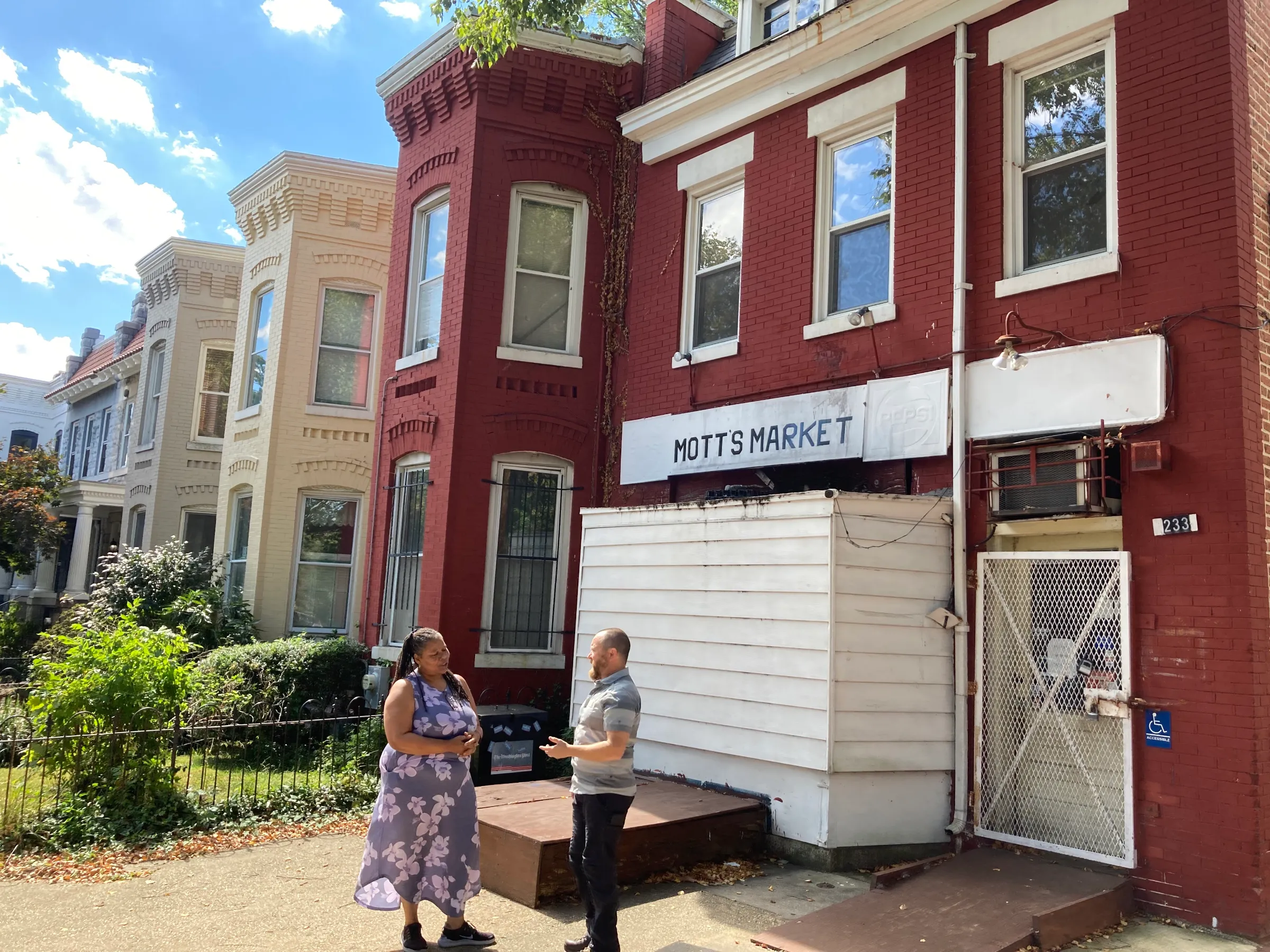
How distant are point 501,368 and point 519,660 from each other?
10.8 feet

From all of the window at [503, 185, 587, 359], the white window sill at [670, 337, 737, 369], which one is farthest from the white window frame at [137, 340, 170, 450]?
the white window sill at [670, 337, 737, 369]

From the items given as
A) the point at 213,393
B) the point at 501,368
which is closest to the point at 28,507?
the point at 213,393

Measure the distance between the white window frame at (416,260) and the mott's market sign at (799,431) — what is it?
3256 millimetres

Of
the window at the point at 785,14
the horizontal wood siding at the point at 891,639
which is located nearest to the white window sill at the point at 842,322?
the horizontal wood siding at the point at 891,639

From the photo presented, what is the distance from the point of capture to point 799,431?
8852mm

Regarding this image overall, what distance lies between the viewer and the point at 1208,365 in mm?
6340

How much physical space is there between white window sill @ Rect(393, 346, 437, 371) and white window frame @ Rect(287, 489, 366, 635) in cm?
392

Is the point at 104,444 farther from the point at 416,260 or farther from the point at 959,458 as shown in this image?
the point at 959,458

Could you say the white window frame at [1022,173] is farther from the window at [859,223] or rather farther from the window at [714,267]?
the window at [714,267]

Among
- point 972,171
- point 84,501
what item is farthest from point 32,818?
point 84,501

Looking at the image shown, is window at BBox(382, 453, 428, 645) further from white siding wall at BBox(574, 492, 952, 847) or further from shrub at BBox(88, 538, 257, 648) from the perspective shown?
white siding wall at BBox(574, 492, 952, 847)

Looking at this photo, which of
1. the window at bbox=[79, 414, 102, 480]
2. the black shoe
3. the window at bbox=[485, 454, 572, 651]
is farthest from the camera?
the window at bbox=[79, 414, 102, 480]

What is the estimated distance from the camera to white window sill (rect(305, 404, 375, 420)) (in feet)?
51.0

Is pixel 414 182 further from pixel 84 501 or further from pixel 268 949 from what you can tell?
pixel 84 501
